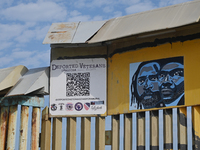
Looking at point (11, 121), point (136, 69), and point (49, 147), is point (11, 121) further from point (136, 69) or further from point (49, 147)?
point (136, 69)

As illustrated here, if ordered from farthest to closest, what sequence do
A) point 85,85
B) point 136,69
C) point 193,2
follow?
point 85,85
point 136,69
point 193,2

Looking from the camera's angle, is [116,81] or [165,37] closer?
[165,37]

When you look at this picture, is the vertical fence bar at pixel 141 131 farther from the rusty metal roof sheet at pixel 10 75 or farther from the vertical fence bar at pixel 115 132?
the rusty metal roof sheet at pixel 10 75

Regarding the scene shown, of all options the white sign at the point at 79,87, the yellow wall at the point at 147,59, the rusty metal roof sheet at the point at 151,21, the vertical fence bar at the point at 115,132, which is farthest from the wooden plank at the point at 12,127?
the rusty metal roof sheet at the point at 151,21

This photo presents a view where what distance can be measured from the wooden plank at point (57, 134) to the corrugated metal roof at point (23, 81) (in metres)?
1.00

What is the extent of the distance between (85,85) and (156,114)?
8.06ft

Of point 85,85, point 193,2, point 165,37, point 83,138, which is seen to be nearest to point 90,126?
point 83,138

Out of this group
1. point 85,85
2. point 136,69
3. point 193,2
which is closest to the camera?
point 193,2

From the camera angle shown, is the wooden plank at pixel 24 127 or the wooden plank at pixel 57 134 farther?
the wooden plank at pixel 24 127

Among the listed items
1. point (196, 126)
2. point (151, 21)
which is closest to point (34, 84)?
point (151, 21)

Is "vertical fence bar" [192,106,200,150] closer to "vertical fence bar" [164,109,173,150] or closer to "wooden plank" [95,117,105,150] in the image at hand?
"vertical fence bar" [164,109,173,150]

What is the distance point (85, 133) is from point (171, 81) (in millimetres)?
3027

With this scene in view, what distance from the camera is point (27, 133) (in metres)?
11.8

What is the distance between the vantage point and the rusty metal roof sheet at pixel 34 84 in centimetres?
1145
